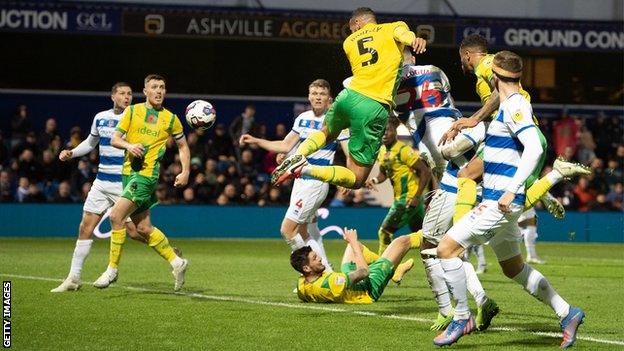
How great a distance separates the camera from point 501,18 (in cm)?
2897

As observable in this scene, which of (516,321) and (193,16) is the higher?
(193,16)

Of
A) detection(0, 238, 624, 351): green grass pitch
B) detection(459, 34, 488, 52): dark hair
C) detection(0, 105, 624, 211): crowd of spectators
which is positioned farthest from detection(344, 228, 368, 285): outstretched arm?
detection(0, 105, 624, 211): crowd of spectators

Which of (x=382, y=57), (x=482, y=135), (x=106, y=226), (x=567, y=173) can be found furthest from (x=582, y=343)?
(x=106, y=226)

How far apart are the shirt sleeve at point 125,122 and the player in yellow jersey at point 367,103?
3.01 m

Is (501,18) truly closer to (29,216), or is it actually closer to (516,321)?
(29,216)

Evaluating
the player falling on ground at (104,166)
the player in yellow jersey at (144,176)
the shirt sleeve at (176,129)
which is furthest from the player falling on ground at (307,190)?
the player falling on ground at (104,166)

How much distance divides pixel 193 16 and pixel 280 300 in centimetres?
1560

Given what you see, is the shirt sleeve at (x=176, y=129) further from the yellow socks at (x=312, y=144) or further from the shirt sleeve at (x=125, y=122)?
the yellow socks at (x=312, y=144)

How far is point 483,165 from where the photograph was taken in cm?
1004

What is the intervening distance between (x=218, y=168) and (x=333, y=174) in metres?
17.2

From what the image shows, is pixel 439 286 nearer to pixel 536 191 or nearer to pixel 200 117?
pixel 536 191

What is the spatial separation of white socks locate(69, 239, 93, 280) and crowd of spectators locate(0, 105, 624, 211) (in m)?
11.7

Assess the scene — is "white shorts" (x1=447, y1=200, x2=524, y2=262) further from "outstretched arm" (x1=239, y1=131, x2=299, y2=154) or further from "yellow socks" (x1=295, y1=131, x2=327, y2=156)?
"outstretched arm" (x1=239, y1=131, x2=299, y2=154)

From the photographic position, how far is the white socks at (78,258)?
1395 cm
